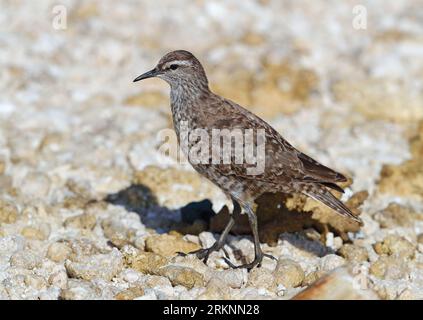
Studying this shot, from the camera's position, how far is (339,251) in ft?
25.1

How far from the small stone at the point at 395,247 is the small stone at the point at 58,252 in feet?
9.46

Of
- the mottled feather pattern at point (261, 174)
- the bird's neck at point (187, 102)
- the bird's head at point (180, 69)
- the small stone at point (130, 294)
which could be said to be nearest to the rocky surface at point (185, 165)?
the small stone at point (130, 294)

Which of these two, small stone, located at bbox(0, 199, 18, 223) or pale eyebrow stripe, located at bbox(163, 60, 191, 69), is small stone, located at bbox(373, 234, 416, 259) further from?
small stone, located at bbox(0, 199, 18, 223)

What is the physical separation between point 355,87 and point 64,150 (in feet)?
13.8

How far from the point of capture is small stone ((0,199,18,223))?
26.0 ft

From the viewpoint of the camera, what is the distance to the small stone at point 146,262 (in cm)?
701

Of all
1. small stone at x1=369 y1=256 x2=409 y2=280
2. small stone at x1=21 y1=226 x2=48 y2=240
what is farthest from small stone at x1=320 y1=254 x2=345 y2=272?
small stone at x1=21 y1=226 x2=48 y2=240

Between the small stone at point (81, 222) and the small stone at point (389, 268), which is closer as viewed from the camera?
the small stone at point (389, 268)

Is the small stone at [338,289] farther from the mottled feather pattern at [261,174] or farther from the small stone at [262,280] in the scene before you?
the mottled feather pattern at [261,174]

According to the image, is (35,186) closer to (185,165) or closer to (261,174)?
(185,165)

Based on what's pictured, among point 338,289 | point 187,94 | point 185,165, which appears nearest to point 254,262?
point 338,289

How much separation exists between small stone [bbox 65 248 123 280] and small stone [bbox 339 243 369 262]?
207cm
